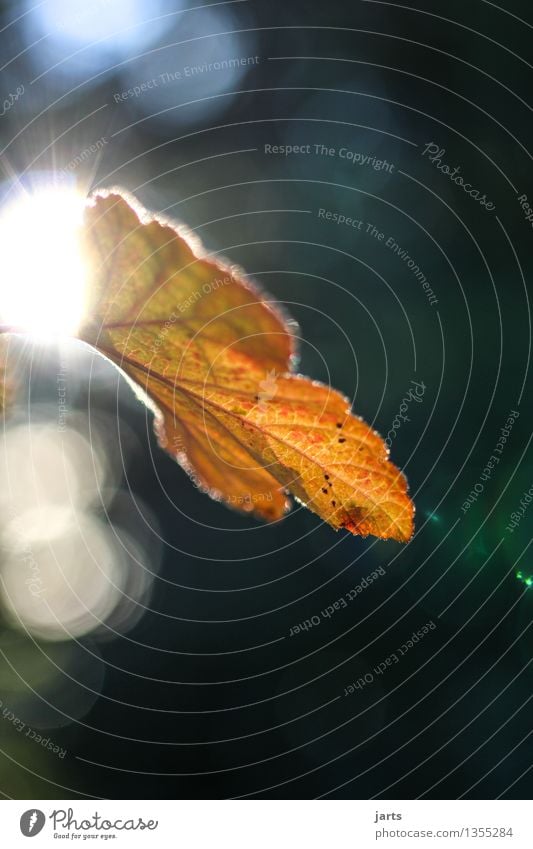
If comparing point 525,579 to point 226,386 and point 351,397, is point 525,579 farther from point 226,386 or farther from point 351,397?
point 226,386

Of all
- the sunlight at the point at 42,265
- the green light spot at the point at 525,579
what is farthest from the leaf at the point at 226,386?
the green light spot at the point at 525,579

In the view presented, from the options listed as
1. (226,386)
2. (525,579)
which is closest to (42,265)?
(226,386)

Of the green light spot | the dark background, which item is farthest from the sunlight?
the green light spot

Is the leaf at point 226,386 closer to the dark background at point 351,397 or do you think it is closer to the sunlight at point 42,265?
the sunlight at point 42,265

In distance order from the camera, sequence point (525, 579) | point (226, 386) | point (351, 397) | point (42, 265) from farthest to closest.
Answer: point (351, 397)
point (525, 579)
point (42, 265)
point (226, 386)
